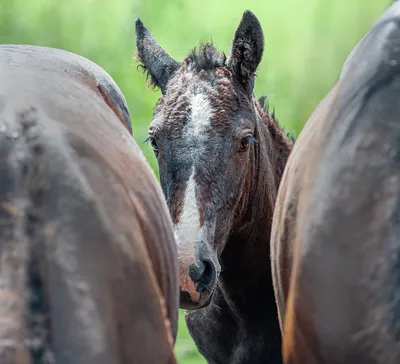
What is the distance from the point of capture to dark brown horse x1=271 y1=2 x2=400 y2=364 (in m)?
1.67

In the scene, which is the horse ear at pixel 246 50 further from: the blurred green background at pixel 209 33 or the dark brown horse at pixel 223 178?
the blurred green background at pixel 209 33

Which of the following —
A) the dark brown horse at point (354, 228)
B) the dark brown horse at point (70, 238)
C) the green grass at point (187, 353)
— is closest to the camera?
the dark brown horse at point (70, 238)

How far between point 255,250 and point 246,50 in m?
0.89

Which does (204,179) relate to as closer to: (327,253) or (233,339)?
(233,339)

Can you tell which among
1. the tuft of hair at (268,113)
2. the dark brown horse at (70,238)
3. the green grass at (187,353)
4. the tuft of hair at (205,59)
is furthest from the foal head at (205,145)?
the green grass at (187,353)

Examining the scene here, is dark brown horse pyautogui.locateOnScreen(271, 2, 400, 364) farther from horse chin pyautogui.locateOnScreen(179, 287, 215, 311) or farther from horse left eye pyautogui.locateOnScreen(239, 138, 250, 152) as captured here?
horse left eye pyautogui.locateOnScreen(239, 138, 250, 152)

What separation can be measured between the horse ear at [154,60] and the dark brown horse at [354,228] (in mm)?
1923

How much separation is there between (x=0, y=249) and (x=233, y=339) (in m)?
2.34

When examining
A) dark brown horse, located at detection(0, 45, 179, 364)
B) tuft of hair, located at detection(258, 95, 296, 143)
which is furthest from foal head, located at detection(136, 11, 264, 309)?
dark brown horse, located at detection(0, 45, 179, 364)

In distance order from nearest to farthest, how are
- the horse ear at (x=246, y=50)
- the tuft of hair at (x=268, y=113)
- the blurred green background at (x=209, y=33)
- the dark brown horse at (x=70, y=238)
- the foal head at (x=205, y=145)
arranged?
the dark brown horse at (x=70, y=238) → the foal head at (x=205, y=145) → the horse ear at (x=246, y=50) → the tuft of hair at (x=268, y=113) → the blurred green background at (x=209, y=33)

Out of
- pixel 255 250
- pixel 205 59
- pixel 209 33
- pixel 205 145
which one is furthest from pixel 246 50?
pixel 209 33

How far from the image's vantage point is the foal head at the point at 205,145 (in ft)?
10.0

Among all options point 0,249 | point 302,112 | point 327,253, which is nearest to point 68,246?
point 0,249

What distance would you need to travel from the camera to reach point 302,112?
6.93 metres
